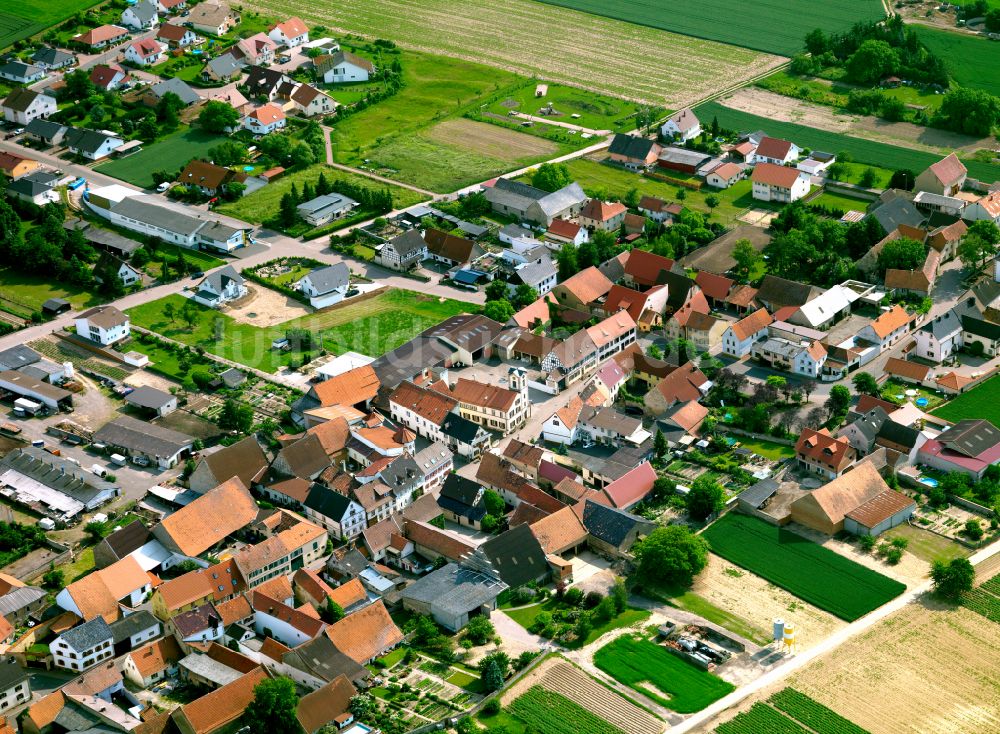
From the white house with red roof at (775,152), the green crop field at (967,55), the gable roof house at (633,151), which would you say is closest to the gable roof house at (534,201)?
the gable roof house at (633,151)

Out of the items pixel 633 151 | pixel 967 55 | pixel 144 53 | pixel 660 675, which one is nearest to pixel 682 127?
Answer: pixel 633 151

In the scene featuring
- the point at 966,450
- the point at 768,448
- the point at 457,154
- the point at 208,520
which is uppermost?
the point at 457,154

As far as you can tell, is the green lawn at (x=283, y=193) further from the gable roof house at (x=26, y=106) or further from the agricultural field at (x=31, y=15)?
the agricultural field at (x=31, y=15)

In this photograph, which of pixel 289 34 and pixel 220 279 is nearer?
pixel 220 279

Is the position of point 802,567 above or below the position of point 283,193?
below

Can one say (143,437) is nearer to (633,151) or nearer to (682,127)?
(633,151)
